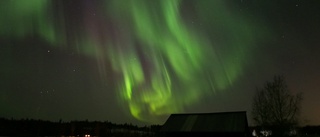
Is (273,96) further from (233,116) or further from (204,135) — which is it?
(204,135)

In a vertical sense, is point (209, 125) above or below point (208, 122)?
below

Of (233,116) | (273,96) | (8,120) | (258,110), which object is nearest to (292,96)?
(273,96)

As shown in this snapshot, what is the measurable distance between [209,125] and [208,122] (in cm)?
83

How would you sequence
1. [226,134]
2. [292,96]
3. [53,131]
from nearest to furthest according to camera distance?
[226,134]
[292,96]
[53,131]

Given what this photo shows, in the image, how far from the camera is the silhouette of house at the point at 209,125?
37156mm

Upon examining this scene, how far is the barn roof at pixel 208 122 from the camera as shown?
1478 inches

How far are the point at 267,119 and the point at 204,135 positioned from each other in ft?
56.8

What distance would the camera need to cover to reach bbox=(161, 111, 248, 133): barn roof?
3753 cm

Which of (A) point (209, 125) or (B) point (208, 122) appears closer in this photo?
(A) point (209, 125)

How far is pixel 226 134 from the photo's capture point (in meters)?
37.4

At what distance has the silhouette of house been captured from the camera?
37156 mm

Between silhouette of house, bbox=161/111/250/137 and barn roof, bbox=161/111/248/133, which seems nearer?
silhouette of house, bbox=161/111/250/137

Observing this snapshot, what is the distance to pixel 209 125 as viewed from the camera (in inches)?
1555

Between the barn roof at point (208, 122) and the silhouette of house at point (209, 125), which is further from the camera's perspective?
the barn roof at point (208, 122)
